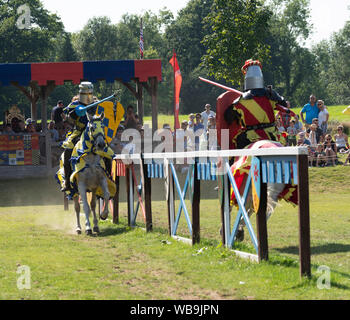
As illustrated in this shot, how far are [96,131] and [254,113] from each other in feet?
9.77

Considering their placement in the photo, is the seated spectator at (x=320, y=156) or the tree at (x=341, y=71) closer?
the seated spectator at (x=320, y=156)

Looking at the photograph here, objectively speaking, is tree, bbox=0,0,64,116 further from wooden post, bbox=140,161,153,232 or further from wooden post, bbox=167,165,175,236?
wooden post, bbox=167,165,175,236

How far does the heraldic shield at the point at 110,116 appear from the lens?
36.9ft

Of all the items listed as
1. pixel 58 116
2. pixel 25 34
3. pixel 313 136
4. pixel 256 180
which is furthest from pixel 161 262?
pixel 25 34

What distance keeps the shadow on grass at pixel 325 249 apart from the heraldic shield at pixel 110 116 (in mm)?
4111

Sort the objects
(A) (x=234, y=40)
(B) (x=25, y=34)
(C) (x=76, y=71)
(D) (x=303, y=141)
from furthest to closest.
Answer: (B) (x=25, y=34), (A) (x=234, y=40), (C) (x=76, y=71), (D) (x=303, y=141)

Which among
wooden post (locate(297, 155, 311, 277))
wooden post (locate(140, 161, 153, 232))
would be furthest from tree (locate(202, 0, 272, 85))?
wooden post (locate(297, 155, 311, 277))

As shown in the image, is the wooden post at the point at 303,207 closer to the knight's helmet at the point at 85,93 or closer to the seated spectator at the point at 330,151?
the knight's helmet at the point at 85,93

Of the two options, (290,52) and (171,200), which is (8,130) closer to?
(171,200)

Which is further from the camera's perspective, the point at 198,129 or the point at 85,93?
the point at 198,129

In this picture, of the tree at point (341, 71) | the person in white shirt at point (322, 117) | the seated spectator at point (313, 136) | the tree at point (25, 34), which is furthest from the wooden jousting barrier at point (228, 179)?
the tree at point (341, 71)

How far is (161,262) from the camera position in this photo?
7789 mm
